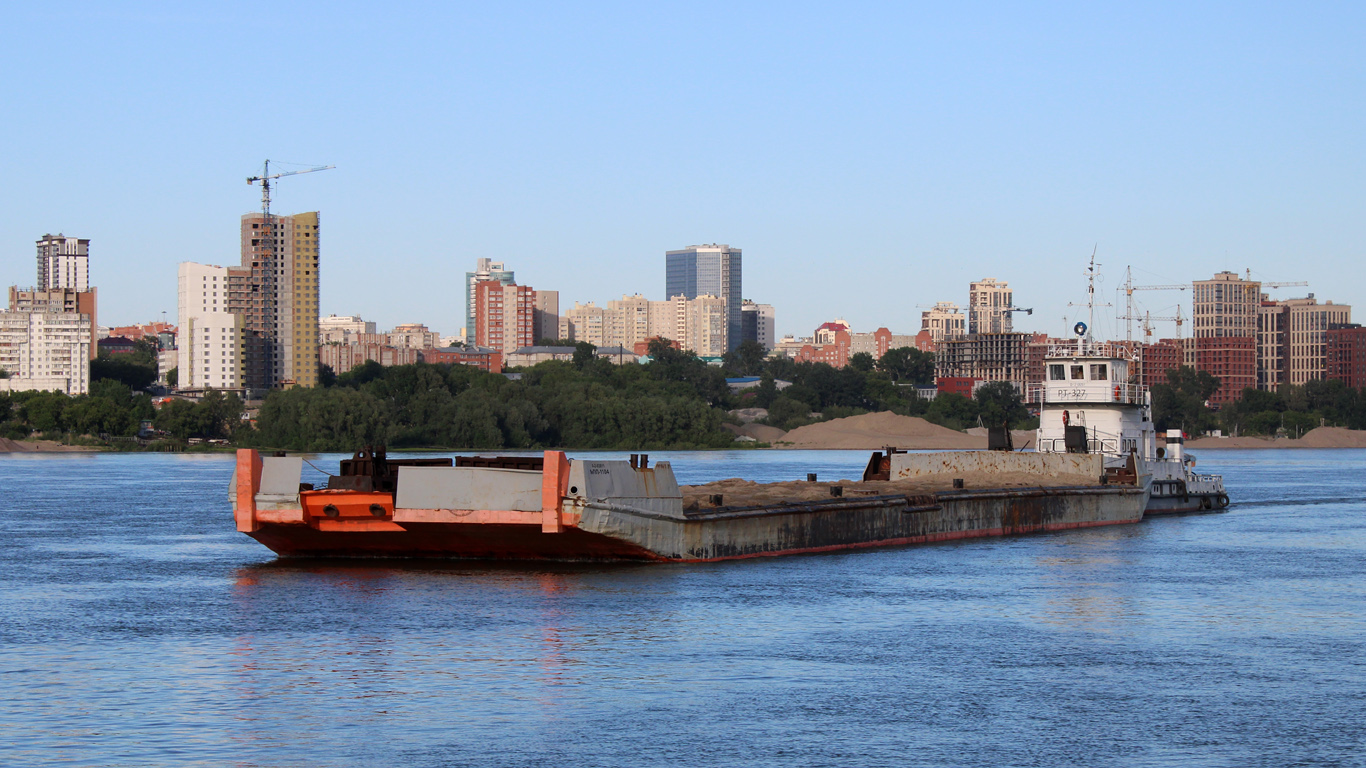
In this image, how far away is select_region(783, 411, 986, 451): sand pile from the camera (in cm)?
15812

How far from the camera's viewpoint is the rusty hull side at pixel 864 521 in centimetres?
3016

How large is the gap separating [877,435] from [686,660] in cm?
14432

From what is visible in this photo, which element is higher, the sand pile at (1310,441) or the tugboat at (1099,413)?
the tugboat at (1099,413)

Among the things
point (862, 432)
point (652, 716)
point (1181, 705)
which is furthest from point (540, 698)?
point (862, 432)

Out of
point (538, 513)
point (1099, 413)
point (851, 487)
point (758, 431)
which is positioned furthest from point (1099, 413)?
point (758, 431)

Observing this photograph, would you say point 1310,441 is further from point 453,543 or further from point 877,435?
point 453,543

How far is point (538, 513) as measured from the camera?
28188mm

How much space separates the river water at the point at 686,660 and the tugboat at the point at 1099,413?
1378 centimetres

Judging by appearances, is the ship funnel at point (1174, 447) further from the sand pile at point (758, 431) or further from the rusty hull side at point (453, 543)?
the sand pile at point (758, 431)

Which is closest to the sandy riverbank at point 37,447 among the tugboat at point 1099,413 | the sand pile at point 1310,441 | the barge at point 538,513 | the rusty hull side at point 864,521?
the tugboat at point 1099,413

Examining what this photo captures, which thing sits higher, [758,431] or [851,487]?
[758,431]

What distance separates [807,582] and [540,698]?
A: 12326 mm

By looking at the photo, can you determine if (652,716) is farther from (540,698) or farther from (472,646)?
(472,646)

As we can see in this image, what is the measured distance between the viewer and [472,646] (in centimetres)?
2133
